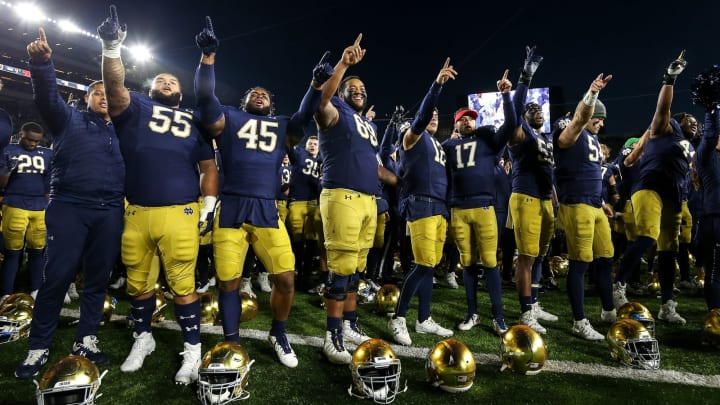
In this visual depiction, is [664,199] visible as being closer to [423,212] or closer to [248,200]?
[423,212]

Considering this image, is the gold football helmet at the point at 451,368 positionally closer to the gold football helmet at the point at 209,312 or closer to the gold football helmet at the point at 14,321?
the gold football helmet at the point at 209,312

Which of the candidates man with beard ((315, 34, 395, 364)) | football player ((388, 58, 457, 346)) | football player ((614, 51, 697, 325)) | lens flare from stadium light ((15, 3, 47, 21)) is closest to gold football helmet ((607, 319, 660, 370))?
football player ((388, 58, 457, 346))

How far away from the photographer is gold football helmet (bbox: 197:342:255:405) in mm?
2322

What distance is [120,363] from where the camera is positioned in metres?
3.13

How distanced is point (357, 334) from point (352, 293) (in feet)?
1.29

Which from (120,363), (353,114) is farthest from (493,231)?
(120,363)

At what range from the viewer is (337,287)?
3359 mm

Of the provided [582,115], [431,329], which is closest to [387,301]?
[431,329]

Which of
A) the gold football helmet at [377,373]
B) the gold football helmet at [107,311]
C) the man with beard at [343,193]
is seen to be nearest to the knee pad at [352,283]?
the man with beard at [343,193]

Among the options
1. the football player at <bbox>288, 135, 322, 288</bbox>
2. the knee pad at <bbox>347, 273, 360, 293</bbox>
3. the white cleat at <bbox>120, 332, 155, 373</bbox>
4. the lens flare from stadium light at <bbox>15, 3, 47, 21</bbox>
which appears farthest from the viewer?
the lens flare from stadium light at <bbox>15, 3, 47, 21</bbox>

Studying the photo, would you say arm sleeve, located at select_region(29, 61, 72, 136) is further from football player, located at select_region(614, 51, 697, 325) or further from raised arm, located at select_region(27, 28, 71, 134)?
football player, located at select_region(614, 51, 697, 325)

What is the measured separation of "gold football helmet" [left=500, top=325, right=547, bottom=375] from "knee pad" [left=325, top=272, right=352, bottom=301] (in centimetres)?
129

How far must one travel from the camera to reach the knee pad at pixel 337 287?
3346 mm

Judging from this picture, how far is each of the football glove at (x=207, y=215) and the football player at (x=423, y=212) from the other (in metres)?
1.88
